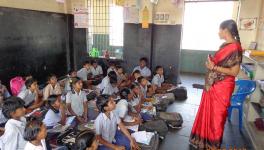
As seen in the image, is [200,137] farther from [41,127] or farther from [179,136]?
[41,127]

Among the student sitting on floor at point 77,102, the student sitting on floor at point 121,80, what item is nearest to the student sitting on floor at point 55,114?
the student sitting on floor at point 77,102

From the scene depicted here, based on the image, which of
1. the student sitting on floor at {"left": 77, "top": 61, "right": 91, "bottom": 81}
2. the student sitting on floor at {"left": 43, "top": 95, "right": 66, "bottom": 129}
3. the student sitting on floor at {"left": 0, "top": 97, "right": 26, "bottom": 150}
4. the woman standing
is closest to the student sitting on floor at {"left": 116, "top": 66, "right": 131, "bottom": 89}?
the student sitting on floor at {"left": 77, "top": 61, "right": 91, "bottom": 81}

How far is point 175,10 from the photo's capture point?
17.9ft

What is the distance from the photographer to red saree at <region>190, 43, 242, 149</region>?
2.46 meters

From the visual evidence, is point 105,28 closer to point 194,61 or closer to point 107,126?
point 194,61

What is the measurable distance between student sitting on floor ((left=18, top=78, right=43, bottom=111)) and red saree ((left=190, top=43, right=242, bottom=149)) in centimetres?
271

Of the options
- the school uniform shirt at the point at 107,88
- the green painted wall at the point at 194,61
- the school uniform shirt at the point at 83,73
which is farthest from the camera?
the green painted wall at the point at 194,61

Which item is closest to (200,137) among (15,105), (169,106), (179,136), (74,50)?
(179,136)

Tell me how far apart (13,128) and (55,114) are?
0.83m

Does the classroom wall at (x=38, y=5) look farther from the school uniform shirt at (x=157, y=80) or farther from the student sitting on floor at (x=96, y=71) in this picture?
the school uniform shirt at (x=157, y=80)

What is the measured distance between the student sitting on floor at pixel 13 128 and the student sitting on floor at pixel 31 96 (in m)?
1.23

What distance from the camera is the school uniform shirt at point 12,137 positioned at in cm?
222

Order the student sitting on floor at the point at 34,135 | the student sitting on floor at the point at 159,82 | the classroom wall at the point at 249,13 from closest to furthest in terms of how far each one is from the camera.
Result: the student sitting on floor at the point at 34,135, the classroom wall at the point at 249,13, the student sitting on floor at the point at 159,82

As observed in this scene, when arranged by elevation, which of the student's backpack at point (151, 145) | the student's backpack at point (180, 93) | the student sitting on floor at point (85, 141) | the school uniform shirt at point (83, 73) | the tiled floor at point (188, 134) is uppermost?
the school uniform shirt at point (83, 73)
